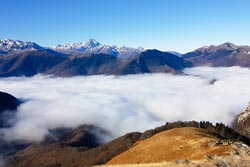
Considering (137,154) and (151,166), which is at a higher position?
(151,166)

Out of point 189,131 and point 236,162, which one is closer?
point 236,162

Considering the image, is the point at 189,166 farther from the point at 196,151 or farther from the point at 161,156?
the point at 161,156

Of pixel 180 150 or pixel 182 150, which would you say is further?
pixel 180 150

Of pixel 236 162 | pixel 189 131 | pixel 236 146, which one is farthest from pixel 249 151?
pixel 189 131

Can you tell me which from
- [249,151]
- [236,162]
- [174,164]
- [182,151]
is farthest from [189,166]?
[182,151]

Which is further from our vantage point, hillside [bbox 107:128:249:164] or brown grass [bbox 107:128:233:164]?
brown grass [bbox 107:128:233:164]

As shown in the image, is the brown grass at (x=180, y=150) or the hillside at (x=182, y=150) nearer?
the hillside at (x=182, y=150)

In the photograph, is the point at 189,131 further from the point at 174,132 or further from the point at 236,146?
the point at 236,146

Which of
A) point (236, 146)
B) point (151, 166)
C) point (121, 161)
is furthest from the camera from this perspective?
point (121, 161)

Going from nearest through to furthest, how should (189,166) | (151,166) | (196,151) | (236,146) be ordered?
1. (189,166)
2. (151,166)
3. (236,146)
4. (196,151)
